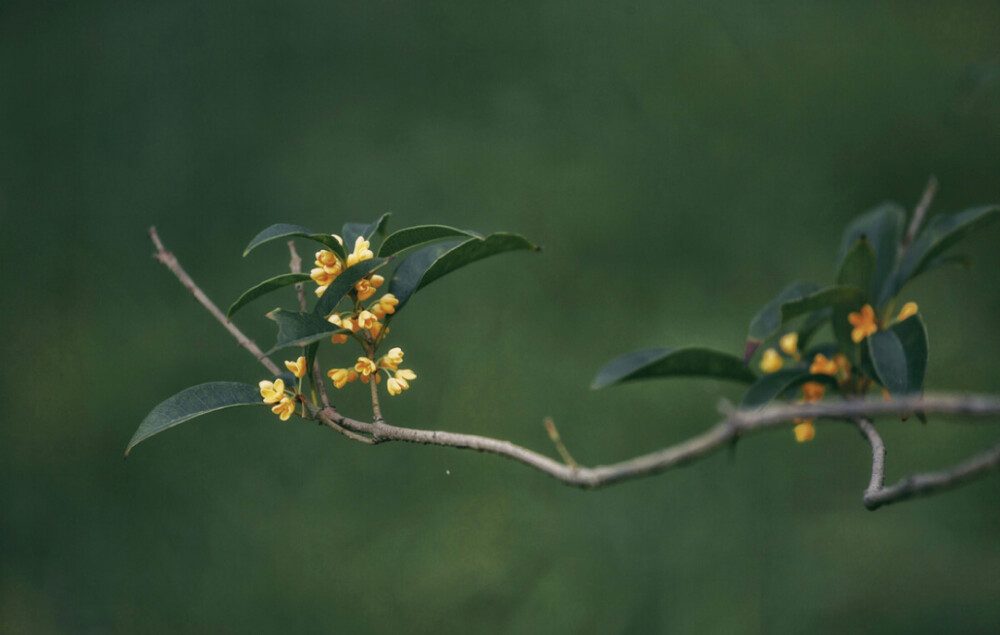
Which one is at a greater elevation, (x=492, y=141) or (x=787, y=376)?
(x=492, y=141)

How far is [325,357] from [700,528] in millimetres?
797

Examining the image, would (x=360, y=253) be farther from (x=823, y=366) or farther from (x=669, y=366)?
(x=823, y=366)

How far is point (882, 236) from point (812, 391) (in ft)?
0.68

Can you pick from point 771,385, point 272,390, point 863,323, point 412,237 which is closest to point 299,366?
point 272,390

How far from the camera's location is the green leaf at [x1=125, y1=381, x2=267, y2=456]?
54 centimetres

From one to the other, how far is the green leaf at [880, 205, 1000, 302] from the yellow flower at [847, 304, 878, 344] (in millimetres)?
64

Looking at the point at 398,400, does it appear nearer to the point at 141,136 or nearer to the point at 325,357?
the point at 325,357

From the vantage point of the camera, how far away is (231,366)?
5.25 ft

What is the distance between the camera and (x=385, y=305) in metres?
0.57

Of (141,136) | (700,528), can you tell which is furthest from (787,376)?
(141,136)

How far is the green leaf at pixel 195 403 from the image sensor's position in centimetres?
54

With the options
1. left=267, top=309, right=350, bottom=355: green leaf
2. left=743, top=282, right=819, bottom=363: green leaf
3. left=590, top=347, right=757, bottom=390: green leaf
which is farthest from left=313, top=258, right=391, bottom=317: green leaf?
left=743, top=282, right=819, bottom=363: green leaf

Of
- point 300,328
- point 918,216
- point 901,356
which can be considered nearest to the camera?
point 300,328

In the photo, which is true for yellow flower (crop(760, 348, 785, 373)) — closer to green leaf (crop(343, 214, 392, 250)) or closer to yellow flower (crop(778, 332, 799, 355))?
yellow flower (crop(778, 332, 799, 355))
